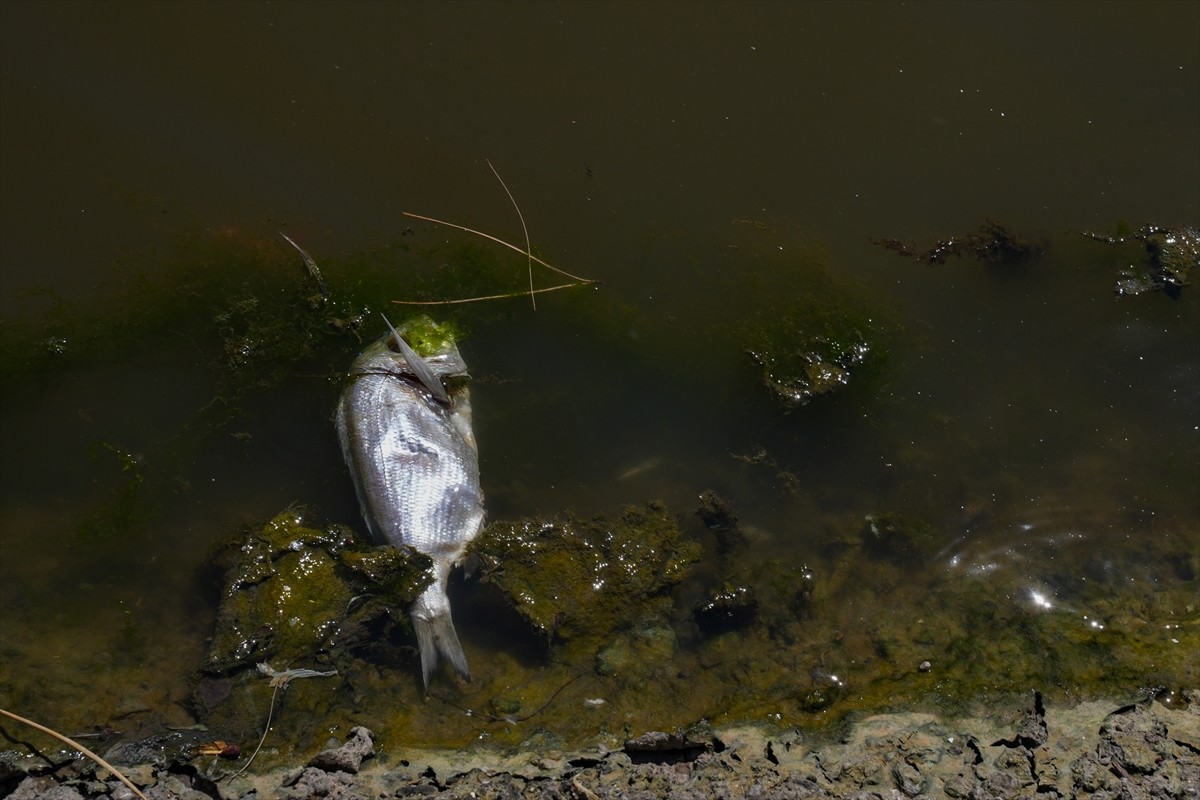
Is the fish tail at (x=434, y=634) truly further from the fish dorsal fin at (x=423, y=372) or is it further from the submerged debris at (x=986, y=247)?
the submerged debris at (x=986, y=247)

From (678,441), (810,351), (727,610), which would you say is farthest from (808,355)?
(727,610)

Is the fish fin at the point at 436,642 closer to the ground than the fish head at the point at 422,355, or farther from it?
closer to the ground

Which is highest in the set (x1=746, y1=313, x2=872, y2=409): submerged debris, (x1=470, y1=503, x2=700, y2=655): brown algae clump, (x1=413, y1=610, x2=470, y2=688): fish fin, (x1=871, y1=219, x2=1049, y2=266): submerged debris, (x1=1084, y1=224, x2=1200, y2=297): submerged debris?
(x1=1084, y1=224, x2=1200, y2=297): submerged debris

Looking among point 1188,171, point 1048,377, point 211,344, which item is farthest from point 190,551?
point 1188,171

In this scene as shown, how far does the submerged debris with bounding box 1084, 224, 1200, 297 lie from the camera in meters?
5.48

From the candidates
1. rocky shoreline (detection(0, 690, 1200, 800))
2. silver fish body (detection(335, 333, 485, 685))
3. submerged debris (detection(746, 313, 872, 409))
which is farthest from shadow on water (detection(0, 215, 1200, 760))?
rocky shoreline (detection(0, 690, 1200, 800))

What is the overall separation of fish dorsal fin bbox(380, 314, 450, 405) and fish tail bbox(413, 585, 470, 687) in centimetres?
129

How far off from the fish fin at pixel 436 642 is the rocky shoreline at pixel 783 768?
2.77ft

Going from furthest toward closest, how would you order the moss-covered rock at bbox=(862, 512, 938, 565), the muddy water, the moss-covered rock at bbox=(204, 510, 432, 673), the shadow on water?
the muddy water
the moss-covered rock at bbox=(862, 512, 938, 565)
the shadow on water
the moss-covered rock at bbox=(204, 510, 432, 673)

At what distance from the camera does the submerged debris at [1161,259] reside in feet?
18.0

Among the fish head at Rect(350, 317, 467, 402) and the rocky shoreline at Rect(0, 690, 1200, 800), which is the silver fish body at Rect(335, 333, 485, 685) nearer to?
the fish head at Rect(350, 317, 467, 402)

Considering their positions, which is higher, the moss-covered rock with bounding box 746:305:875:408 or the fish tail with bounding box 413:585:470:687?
the moss-covered rock with bounding box 746:305:875:408

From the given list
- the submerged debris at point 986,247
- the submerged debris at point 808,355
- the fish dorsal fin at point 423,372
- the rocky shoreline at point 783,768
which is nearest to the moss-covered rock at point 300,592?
the rocky shoreline at point 783,768

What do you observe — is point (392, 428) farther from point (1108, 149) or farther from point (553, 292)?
point (1108, 149)
